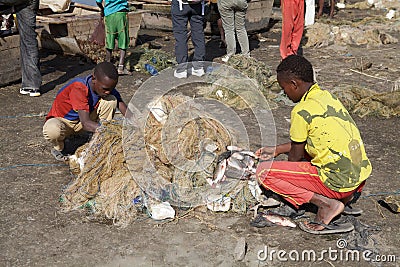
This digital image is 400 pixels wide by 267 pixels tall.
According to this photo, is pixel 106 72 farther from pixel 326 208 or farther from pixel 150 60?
pixel 150 60

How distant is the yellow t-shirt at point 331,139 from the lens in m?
4.07

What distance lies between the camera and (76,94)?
491 cm

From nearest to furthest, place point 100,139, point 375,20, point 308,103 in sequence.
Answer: point 308,103
point 100,139
point 375,20

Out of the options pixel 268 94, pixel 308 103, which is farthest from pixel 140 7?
pixel 308 103

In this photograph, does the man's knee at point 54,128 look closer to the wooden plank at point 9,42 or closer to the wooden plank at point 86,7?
the wooden plank at point 9,42

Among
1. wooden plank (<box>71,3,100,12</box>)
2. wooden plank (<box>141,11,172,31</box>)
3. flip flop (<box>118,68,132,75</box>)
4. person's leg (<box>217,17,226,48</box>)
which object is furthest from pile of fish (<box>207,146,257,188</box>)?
wooden plank (<box>141,11,172,31</box>)

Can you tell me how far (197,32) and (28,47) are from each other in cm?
251

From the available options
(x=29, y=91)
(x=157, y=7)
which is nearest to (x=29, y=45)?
(x=29, y=91)

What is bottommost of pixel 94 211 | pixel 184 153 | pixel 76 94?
pixel 94 211

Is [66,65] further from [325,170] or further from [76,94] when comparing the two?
[325,170]

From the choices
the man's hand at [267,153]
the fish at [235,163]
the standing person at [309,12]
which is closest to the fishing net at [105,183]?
the fish at [235,163]

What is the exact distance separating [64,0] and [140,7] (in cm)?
187

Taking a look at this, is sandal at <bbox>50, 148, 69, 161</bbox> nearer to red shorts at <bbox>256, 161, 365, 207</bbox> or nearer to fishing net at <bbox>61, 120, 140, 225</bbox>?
fishing net at <bbox>61, 120, 140, 225</bbox>

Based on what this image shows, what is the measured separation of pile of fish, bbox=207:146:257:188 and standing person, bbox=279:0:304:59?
4099 millimetres
